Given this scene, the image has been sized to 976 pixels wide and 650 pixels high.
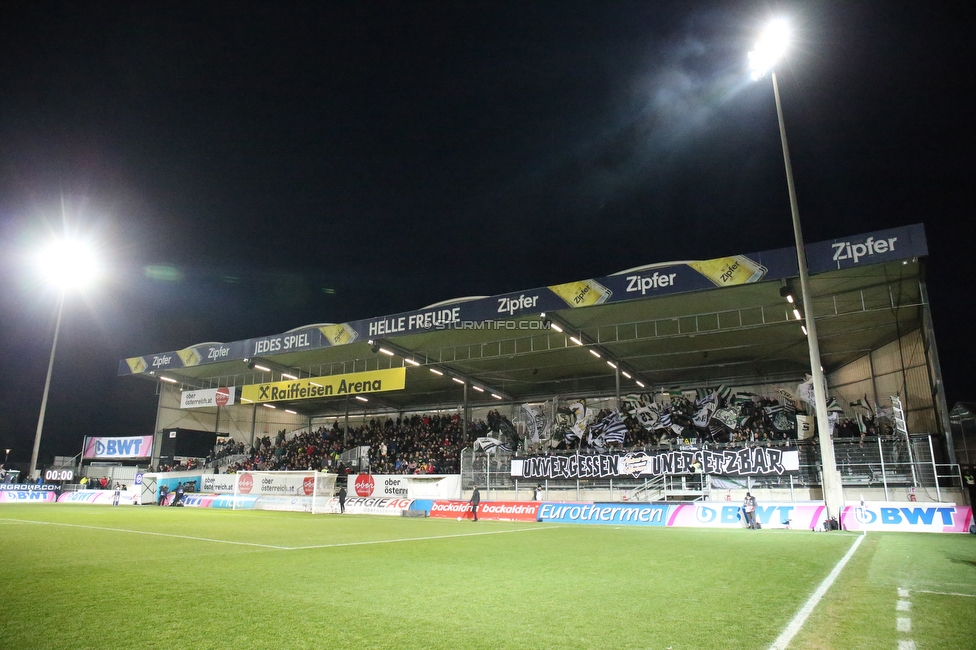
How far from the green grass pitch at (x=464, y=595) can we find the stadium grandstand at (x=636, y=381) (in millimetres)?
9871

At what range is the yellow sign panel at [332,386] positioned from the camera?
27.3 metres

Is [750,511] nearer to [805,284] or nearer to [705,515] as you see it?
[705,515]

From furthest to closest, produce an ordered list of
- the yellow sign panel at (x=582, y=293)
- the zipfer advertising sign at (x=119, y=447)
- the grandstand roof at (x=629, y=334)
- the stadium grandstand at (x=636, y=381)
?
the zipfer advertising sign at (x=119, y=447), the yellow sign panel at (x=582, y=293), the grandstand roof at (x=629, y=334), the stadium grandstand at (x=636, y=381)

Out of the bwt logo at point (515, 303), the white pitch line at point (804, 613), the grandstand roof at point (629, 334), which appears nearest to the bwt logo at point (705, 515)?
the grandstand roof at point (629, 334)

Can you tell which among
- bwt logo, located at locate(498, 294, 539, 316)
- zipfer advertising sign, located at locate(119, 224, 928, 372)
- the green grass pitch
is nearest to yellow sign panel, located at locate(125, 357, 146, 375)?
Answer: zipfer advertising sign, located at locate(119, 224, 928, 372)

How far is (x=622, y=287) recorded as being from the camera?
21.1 metres

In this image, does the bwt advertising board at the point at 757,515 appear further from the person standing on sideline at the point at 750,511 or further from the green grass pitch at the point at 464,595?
the green grass pitch at the point at 464,595

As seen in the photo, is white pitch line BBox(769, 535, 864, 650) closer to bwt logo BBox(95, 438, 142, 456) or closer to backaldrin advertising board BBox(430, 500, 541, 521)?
backaldrin advertising board BBox(430, 500, 541, 521)

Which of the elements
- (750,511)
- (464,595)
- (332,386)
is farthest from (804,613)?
(332,386)

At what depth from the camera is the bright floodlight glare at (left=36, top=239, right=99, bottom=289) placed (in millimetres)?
34406

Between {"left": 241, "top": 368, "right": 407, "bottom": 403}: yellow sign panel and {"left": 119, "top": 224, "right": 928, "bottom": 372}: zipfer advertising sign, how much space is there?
5.67ft

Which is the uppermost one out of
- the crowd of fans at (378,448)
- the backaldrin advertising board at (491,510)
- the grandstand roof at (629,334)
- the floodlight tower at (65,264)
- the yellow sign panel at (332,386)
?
the floodlight tower at (65,264)

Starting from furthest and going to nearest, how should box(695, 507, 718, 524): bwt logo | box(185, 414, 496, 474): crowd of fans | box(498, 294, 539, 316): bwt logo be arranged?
box(185, 414, 496, 474): crowd of fans
box(498, 294, 539, 316): bwt logo
box(695, 507, 718, 524): bwt logo

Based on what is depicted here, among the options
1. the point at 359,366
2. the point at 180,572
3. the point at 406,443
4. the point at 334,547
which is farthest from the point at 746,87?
the point at 406,443
